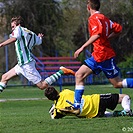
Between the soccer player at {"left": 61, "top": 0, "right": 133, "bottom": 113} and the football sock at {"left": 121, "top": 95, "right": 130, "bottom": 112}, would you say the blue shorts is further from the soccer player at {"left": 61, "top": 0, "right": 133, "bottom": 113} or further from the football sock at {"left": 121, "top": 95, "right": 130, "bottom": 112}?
the football sock at {"left": 121, "top": 95, "right": 130, "bottom": 112}

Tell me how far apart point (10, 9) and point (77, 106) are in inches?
1512

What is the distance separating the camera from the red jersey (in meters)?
10.4

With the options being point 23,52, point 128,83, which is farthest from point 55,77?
point 128,83

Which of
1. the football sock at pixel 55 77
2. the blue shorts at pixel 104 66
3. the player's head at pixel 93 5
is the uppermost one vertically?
the player's head at pixel 93 5

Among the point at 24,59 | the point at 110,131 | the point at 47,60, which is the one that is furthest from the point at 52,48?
the point at 110,131

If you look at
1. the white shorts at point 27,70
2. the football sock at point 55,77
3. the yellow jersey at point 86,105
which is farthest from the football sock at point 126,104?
the football sock at point 55,77

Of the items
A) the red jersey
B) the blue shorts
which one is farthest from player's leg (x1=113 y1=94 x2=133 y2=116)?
the red jersey

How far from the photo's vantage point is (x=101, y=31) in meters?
10.4

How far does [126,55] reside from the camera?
189ft

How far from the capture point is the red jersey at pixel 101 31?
10375 mm

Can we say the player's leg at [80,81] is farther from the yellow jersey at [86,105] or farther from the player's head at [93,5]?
the player's head at [93,5]

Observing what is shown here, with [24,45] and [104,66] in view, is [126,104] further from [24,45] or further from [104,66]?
[24,45]

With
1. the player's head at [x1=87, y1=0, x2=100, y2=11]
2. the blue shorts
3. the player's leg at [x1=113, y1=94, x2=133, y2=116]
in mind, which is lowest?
the player's leg at [x1=113, y1=94, x2=133, y2=116]

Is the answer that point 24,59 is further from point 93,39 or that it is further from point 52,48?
point 52,48
